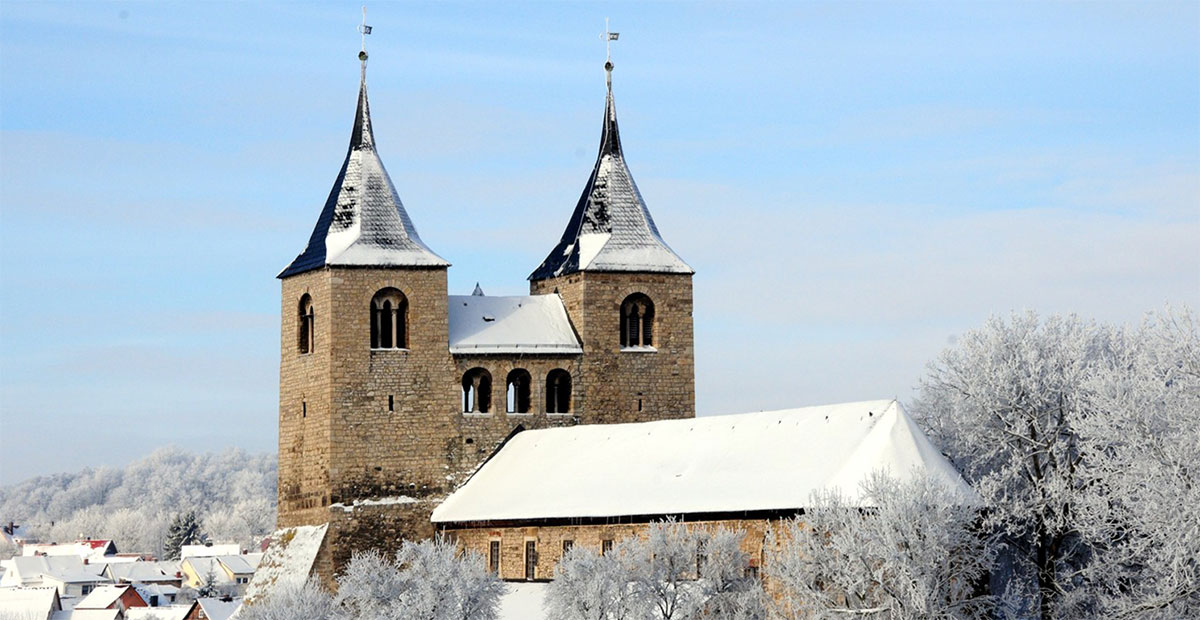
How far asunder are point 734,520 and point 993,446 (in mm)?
7369

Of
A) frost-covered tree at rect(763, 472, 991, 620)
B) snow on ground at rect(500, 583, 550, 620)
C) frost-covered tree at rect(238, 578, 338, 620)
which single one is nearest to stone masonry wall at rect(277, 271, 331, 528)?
Result: frost-covered tree at rect(238, 578, 338, 620)

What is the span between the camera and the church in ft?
192

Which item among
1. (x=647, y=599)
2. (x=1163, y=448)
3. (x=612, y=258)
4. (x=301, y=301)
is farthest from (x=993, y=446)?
(x=301, y=301)

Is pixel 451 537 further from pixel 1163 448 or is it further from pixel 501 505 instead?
pixel 1163 448

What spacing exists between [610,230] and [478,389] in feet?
21.6

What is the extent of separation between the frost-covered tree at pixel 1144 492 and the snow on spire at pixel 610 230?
16759 millimetres

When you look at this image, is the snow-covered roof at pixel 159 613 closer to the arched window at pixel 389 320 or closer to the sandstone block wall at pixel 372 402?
the sandstone block wall at pixel 372 402

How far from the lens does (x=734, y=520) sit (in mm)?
51031

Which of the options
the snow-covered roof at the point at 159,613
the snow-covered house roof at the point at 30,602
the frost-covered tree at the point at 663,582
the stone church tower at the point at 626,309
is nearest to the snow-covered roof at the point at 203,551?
the snow-covered roof at the point at 159,613

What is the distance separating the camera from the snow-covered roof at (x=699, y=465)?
163ft

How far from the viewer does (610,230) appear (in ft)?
215

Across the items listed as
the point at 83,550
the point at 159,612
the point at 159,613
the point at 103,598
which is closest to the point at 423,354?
the point at 159,613

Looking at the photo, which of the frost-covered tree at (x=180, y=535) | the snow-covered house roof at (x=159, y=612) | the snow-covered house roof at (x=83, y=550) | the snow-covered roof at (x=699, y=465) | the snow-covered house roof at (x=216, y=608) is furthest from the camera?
the snow-covered house roof at (x=83, y=550)

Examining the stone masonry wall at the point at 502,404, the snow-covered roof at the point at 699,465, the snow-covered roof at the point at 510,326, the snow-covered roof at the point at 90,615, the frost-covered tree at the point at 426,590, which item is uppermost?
the snow-covered roof at the point at 510,326
